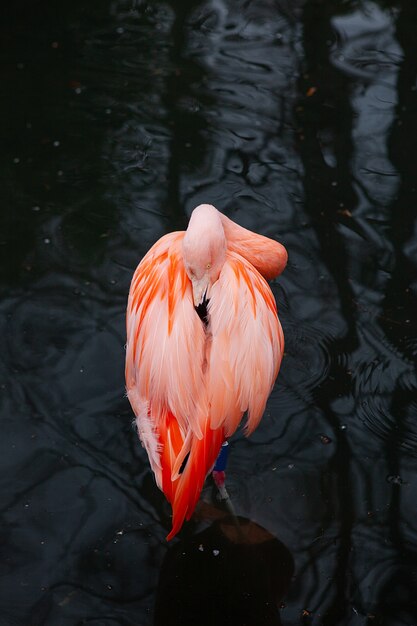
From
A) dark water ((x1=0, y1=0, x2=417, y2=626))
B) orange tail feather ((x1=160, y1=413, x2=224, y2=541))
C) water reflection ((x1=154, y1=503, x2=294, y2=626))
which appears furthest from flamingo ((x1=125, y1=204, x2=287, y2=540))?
dark water ((x1=0, y1=0, x2=417, y2=626))

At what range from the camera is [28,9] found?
562 cm

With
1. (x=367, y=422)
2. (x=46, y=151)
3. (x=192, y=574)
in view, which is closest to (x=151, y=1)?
(x=46, y=151)

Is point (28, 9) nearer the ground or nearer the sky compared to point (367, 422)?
nearer the sky

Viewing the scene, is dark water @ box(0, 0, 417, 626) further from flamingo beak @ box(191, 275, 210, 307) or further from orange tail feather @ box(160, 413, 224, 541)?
flamingo beak @ box(191, 275, 210, 307)

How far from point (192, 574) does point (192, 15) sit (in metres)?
3.93

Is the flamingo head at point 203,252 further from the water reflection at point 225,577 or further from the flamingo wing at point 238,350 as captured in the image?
the water reflection at point 225,577

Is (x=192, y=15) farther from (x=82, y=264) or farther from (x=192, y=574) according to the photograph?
(x=192, y=574)

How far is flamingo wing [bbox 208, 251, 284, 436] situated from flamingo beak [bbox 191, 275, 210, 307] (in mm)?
35

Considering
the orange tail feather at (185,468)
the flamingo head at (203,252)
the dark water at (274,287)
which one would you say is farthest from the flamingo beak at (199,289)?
the dark water at (274,287)

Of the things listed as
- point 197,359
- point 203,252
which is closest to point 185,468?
point 197,359

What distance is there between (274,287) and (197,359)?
1310 millimetres

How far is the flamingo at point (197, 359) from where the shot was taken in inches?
104

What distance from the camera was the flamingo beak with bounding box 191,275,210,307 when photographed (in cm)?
271

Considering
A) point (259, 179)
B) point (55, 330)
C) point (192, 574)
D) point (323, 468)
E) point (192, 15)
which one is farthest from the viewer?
point (192, 15)
